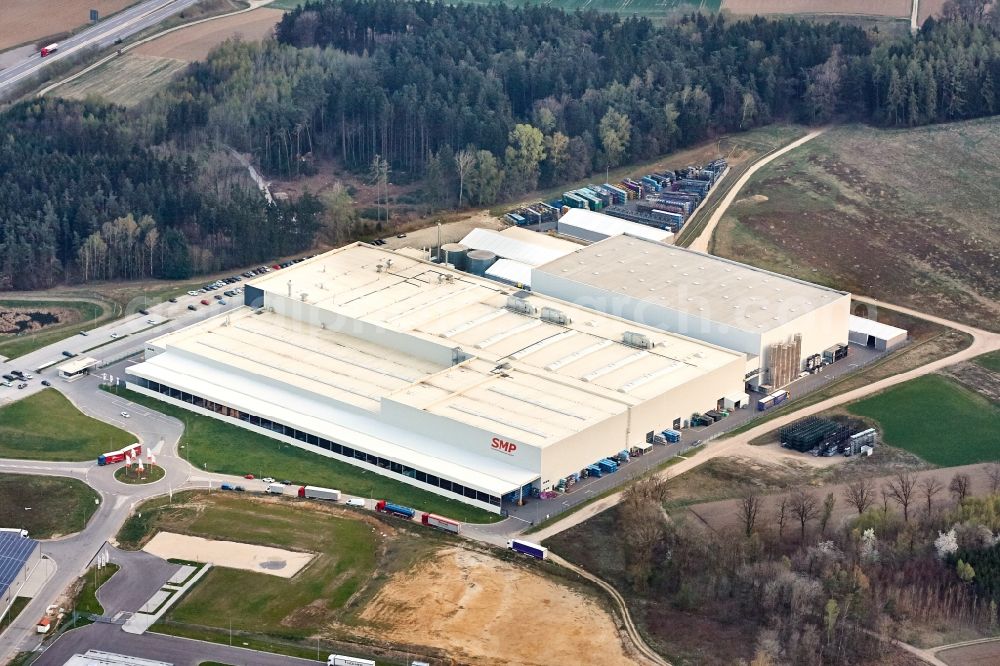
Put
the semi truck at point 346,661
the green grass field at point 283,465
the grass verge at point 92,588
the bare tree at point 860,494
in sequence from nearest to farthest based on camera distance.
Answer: the semi truck at point 346,661 < the grass verge at point 92,588 < the bare tree at point 860,494 < the green grass field at point 283,465

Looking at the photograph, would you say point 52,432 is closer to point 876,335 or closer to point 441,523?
point 441,523

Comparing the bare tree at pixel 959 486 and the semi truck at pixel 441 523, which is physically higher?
the bare tree at pixel 959 486

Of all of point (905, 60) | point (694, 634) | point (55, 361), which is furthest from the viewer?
point (905, 60)

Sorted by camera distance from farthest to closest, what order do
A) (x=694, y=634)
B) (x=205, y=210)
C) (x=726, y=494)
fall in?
(x=205, y=210) < (x=726, y=494) < (x=694, y=634)

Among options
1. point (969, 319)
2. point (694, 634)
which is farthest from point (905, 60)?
point (694, 634)

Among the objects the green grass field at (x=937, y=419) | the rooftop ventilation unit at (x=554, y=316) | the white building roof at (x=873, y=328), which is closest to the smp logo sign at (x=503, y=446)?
the rooftop ventilation unit at (x=554, y=316)

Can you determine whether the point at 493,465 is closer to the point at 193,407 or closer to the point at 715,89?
the point at 193,407

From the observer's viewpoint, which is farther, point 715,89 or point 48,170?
point 715,89

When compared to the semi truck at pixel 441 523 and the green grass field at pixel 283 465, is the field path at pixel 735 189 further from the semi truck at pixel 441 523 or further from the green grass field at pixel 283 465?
the semi truck at pixel 441 523
